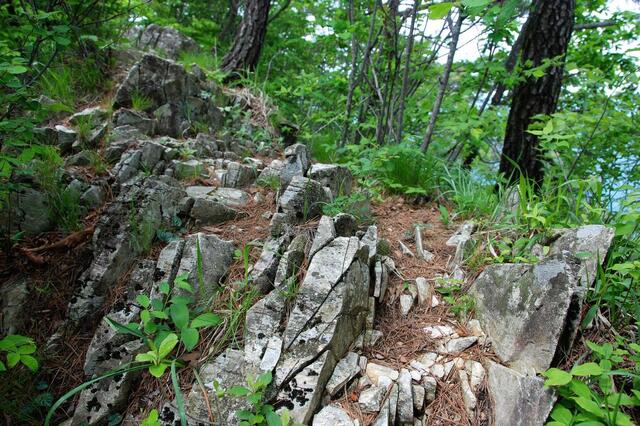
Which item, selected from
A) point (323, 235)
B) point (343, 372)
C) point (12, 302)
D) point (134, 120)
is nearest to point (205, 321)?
point (343, 372)

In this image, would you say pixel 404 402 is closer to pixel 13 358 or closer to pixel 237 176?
pixel 13 358

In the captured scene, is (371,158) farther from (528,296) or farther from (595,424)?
(595,424)

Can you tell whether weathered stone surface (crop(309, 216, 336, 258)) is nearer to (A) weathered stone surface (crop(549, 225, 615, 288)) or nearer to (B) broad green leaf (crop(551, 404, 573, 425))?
(A) weathered stone surface (crop(549, 225, 615, 288))

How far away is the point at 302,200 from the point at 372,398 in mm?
1582

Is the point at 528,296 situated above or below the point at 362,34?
below

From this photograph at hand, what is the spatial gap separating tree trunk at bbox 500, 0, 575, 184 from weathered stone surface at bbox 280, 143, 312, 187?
2.45 m

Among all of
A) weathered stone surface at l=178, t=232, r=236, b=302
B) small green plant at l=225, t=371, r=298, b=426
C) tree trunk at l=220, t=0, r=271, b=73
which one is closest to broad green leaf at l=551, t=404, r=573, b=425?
small green plant at l=225, t=371, r=298, b=426

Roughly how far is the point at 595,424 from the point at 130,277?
9.36ft

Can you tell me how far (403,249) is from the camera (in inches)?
125

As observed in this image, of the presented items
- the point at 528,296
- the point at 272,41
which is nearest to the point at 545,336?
the point at 528,296

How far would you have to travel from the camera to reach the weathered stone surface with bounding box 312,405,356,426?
195cm

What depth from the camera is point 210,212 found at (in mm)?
3100

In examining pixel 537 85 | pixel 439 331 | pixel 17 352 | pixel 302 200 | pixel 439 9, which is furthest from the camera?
pixel 537 85

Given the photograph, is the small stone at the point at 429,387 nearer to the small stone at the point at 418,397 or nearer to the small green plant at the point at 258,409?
the small stone at the point at 418,397
